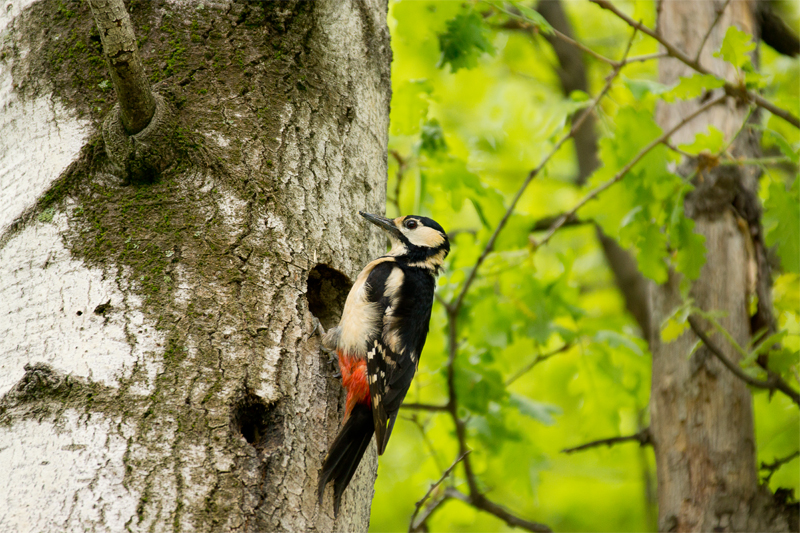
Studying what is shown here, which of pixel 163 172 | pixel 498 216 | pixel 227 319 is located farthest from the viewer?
pixel 498 216

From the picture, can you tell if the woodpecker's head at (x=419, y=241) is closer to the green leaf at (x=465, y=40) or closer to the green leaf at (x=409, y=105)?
the green leaf at (x=409, y=105)

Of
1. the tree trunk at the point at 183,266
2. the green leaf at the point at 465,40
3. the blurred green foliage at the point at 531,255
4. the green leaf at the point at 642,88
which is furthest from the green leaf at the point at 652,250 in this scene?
the tree trunk at the point at 183,266

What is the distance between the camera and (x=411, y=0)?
4.24 meters

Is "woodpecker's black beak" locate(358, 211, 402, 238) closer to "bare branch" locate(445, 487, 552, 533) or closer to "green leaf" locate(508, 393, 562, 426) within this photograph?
"bare branch" locate(445, 487, 552, 533)

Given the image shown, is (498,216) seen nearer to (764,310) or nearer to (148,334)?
(764,310)

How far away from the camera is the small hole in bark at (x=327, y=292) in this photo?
9.24 feet

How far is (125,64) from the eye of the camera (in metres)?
2.16

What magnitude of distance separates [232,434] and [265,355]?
287 millimetres

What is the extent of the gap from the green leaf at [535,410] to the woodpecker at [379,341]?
4.41 ft

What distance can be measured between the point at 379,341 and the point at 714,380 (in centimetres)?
234

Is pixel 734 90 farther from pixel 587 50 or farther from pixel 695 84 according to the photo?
pixel 587 50

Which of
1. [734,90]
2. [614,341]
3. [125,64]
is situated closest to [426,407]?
[614,341]

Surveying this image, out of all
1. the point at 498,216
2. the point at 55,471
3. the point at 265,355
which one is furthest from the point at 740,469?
the point at 55,471

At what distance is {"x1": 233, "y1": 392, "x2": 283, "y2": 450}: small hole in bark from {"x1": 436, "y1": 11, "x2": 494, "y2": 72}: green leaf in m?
2.67
